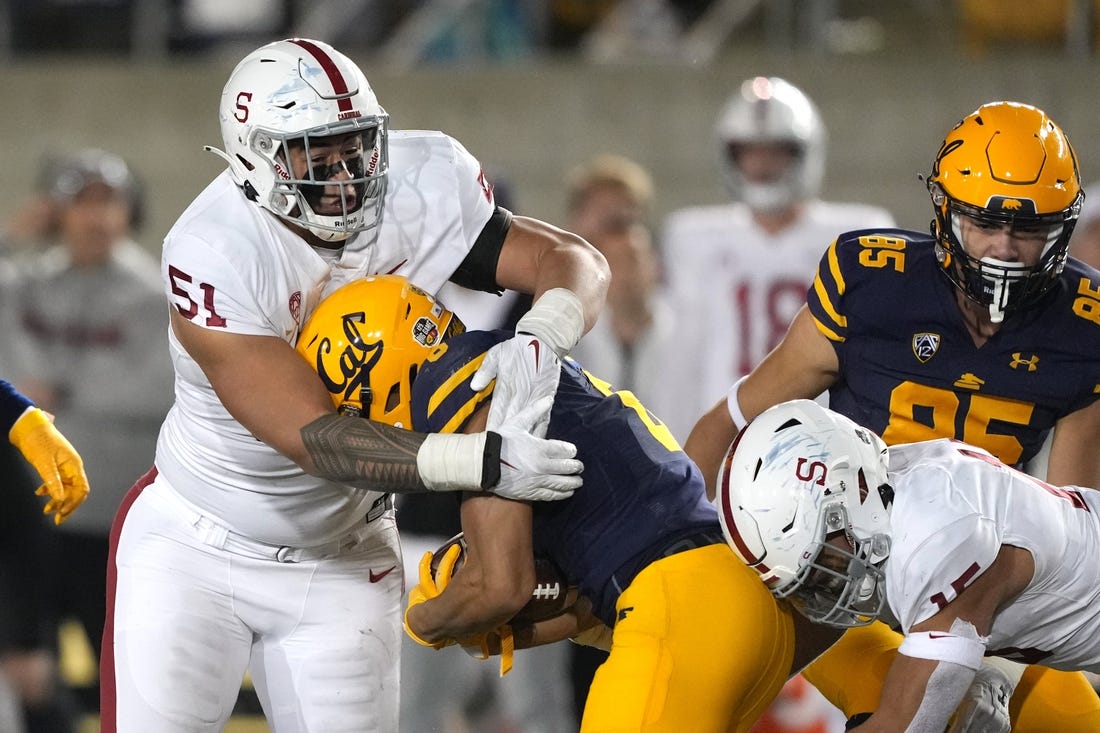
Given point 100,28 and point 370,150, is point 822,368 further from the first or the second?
point 100,28

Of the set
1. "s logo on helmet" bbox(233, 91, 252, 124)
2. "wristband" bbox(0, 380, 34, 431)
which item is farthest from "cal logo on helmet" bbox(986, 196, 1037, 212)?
"wristband" bbox(0, 380, 34, 431)

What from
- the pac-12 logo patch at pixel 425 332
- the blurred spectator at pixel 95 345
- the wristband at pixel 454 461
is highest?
the pac-12 logo patch at pixel 425 332

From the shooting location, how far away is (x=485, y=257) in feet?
11.0

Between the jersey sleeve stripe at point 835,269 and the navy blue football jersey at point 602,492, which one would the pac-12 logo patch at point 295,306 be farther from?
the jersey sleeve stripe at point 835,269

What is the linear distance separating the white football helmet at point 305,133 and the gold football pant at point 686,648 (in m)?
0.94

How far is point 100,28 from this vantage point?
27.7ft

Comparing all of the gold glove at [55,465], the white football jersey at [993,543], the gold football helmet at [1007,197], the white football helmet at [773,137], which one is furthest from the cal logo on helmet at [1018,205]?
the white football helmet at [773,137]

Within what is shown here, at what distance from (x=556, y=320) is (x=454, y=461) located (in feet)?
1.28

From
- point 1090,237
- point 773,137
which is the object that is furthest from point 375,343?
point 1090,237

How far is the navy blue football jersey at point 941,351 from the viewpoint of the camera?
3090mm

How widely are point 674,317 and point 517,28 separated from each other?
3.24 meters

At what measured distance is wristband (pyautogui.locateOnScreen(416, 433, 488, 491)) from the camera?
8.70 feet

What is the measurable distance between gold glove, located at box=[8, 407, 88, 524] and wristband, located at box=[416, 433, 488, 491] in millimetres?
1100

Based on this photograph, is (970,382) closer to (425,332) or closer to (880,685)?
(880,685)
